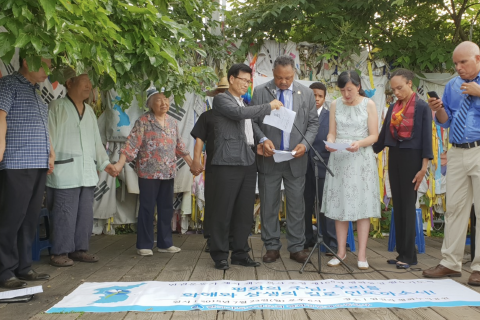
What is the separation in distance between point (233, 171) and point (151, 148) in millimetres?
1184

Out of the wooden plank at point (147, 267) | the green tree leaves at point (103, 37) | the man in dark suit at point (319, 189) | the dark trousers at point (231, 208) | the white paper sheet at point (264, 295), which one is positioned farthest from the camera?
the man in dark suit at point (319, 189)

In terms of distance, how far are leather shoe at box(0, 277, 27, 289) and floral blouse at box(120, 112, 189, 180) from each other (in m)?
1.77

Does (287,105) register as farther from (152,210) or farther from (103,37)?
(103,37)

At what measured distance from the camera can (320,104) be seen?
18.5ft

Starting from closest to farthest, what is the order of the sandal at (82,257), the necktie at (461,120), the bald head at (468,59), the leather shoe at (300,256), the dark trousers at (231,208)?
1. the bald head at (468,59)
2. the necktie at (461,120)
3. the dark trousers at (231,208)
4. the leather shoe at (300,256)
5. the sandal at (82,257)

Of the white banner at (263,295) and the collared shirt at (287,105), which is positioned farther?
the collared shirt at (287,105)

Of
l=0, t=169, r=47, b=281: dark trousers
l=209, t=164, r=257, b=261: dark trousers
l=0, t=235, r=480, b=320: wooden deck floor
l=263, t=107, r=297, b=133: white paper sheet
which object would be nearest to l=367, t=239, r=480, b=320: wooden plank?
l=0, t=235, r=480, b=320: wooden deck floor

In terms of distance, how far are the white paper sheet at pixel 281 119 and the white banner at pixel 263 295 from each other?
1356mm

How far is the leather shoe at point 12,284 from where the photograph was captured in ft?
12.0

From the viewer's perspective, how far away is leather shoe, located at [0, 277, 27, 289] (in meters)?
3.67

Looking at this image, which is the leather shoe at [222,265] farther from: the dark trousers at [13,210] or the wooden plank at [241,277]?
the dark trousers at [13,210]

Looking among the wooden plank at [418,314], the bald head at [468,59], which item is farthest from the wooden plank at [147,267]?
the bald head at [468,59]

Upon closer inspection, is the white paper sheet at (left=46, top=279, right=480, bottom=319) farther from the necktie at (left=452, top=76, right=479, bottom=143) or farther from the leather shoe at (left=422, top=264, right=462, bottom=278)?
the necktie at (left=452, top=76, right=479, bottom=143)

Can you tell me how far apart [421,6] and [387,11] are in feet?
2.06
